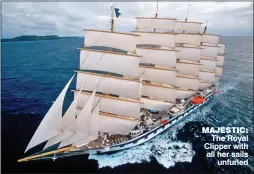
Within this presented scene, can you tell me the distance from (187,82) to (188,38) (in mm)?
8994

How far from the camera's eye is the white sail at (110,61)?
24375 millimetres

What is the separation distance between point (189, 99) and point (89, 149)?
21.9 metres

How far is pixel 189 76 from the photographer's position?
3775 centimetres

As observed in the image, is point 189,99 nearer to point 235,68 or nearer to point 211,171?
point 211,171

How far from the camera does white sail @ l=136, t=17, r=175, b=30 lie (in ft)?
101

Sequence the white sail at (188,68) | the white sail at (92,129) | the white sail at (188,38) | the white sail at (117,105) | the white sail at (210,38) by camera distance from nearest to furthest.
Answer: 1. the white sail at (92,129)
2. the white sail at (117,105)
3. the white sail at (188,68)
4. the white sail at (188,38)
5. the white sail at (210,38)

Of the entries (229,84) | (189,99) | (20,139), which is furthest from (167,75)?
(229,84)

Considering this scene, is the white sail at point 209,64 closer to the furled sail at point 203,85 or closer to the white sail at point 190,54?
the furled sail at point 203,85

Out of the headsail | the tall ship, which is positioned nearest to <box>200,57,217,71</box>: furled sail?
the tall ship

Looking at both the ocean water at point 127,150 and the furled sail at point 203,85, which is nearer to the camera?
the ocean water at point 127,150

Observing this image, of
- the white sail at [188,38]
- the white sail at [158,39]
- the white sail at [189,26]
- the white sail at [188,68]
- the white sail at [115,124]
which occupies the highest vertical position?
the white sail at [189,26]

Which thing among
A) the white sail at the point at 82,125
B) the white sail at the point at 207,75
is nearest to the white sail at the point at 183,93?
the white sail at the point at 207,75

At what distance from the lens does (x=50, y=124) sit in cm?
2094

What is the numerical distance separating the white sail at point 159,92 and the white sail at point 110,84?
653cm
